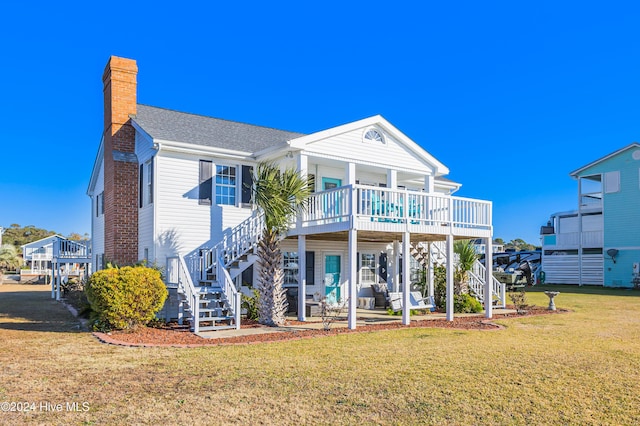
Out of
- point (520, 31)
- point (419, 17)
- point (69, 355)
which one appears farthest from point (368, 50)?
point (69, 355)

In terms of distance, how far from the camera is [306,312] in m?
16.3

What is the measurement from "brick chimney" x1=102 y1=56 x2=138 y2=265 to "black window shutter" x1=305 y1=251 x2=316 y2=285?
6033 millimetres

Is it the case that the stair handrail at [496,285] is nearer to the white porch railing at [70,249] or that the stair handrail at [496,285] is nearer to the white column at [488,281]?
the white column at [488,281]

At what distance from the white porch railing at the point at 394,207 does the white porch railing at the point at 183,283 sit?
150 inches

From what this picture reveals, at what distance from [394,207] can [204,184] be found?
6.41 m

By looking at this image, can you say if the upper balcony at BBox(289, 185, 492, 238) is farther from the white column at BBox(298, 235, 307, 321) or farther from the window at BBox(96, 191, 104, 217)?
the window at BBox(96, 191, 104, 217)

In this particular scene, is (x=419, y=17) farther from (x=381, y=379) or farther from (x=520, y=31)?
(x=381, y=379)

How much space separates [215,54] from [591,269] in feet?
95.0

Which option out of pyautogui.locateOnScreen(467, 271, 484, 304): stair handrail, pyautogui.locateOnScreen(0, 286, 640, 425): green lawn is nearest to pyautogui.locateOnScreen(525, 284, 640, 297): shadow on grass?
pyautogui.locateOnScreen(467, 271, 484, 304): stair handrail

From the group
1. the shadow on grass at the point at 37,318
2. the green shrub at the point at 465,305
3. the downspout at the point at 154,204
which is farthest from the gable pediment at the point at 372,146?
→ the shadow on grass at the point at 37,318

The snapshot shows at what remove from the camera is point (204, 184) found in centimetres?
Result: 1672

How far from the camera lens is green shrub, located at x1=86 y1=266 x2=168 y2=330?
1251cm

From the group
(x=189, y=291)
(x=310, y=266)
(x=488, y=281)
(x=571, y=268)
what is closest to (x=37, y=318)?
(x=189, y=291)

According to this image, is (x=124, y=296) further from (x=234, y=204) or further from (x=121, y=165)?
(x=121, y=165)
